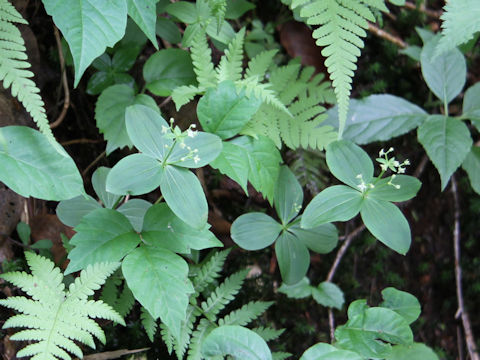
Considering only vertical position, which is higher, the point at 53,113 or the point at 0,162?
the point at 0,162

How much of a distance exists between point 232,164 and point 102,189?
23.6 inches

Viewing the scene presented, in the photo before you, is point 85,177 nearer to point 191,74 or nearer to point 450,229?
point 191,74

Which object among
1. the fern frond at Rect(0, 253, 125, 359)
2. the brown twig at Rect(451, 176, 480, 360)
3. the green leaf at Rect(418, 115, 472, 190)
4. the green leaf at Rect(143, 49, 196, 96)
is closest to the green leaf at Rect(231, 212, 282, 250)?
the fern frond at Rect(0, 253, 125, 359)

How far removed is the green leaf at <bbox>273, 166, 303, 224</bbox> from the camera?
2.19 m

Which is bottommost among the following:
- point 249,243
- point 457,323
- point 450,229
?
point 457,323

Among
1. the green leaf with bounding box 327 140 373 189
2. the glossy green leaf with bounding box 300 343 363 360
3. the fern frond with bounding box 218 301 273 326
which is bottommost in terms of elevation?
the fern frond with bounding box 218 301 273 326

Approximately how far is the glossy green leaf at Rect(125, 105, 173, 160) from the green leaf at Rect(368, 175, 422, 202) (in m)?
0.93

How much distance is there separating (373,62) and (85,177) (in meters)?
2.02

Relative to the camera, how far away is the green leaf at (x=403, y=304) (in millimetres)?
2059

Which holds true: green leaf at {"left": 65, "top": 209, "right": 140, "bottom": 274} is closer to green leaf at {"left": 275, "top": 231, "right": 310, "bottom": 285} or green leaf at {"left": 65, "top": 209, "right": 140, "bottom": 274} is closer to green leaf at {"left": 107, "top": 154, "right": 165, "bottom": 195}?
green leaf at {"left": 107, "top": 154, "right": 165, "bottom": 195}

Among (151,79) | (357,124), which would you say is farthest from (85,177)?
(357,124)

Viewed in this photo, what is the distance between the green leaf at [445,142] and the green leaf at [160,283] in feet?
4.48

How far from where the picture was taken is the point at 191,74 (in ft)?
A: 7.34

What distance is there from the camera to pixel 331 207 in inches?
76.7
